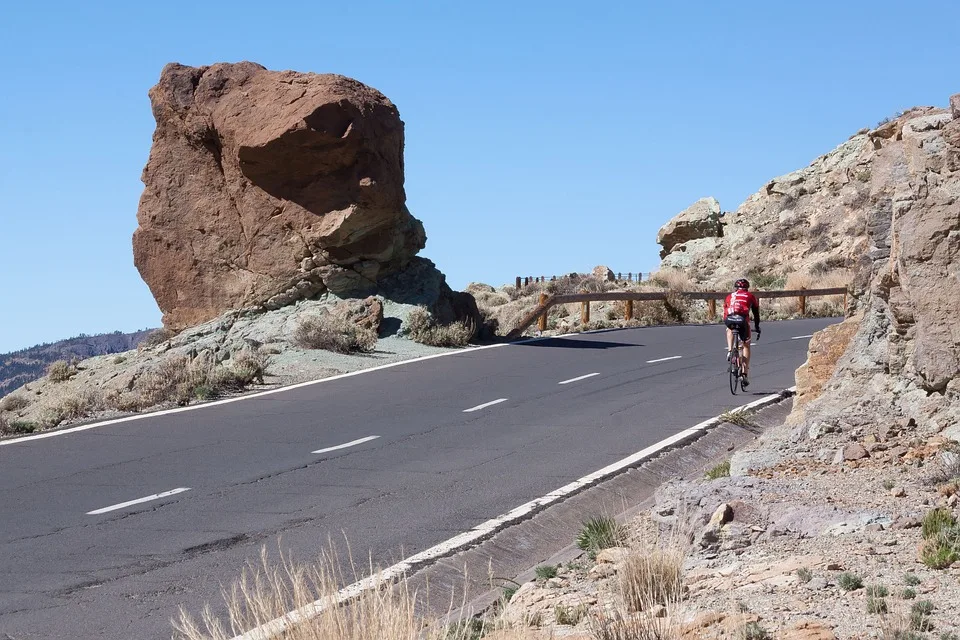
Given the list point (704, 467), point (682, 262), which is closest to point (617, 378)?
point (704, 467)

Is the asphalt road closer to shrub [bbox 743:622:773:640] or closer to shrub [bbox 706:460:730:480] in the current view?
shrub [bbox 706:460:730:480]

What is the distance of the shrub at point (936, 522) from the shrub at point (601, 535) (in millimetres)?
1979

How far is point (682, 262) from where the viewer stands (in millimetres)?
70250

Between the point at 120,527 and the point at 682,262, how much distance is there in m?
63.9

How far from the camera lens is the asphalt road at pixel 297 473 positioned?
23.8ft

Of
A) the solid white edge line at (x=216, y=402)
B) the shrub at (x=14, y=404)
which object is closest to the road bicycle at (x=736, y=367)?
the solid white edge line at (x=216, y=402)

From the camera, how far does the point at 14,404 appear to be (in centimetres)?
2080

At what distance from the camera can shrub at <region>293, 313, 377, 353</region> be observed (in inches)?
838

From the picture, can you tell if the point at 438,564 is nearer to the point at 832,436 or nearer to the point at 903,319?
the point at 832,436

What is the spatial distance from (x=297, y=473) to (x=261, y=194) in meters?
13.0

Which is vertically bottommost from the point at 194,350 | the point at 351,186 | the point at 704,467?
the point at 704,467

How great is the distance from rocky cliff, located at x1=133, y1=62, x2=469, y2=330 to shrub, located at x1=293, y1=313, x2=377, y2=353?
1.76m

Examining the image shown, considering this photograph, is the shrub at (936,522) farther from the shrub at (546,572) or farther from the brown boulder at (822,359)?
the brown boulder at (822,359)

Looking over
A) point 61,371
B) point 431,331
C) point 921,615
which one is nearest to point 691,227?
point 431,331
